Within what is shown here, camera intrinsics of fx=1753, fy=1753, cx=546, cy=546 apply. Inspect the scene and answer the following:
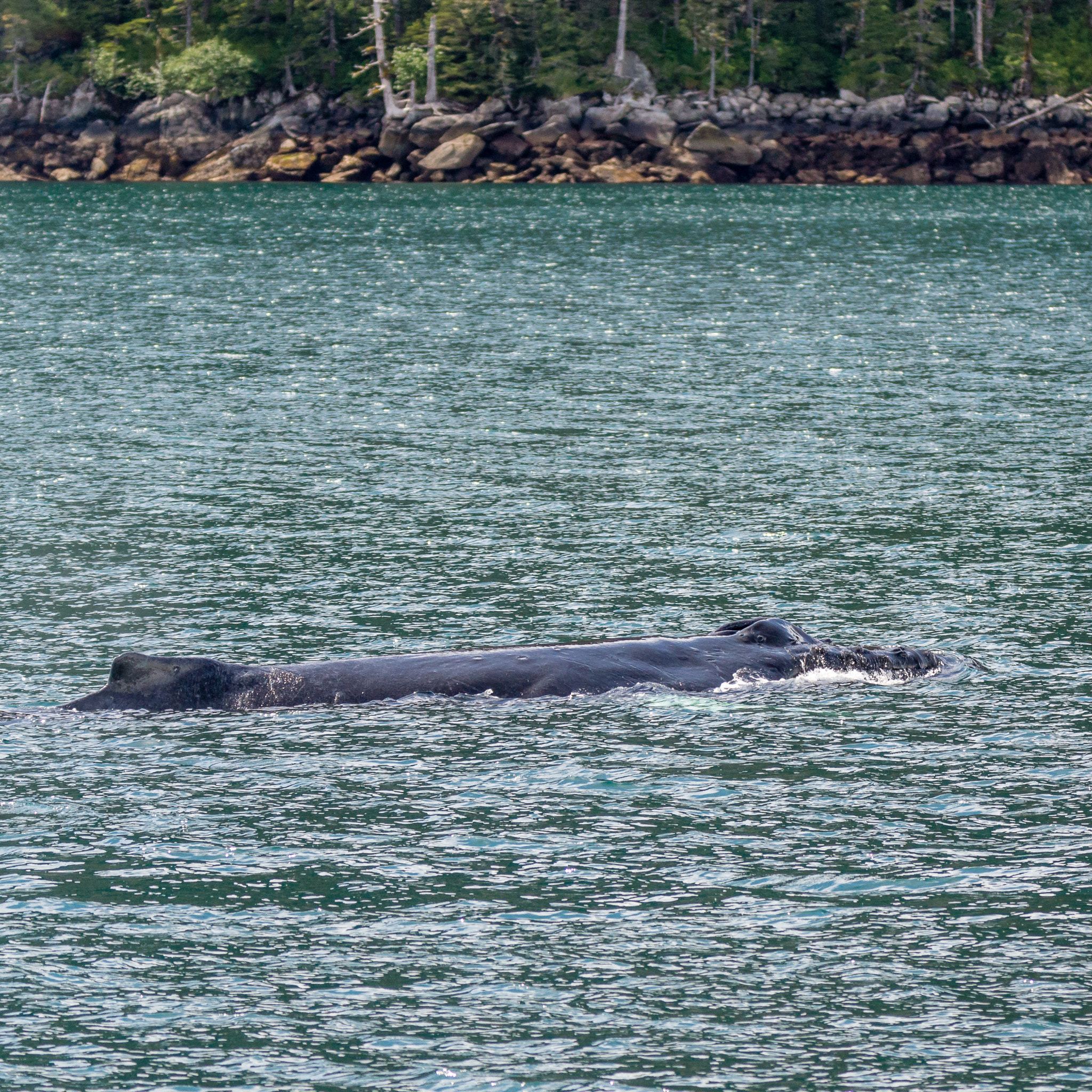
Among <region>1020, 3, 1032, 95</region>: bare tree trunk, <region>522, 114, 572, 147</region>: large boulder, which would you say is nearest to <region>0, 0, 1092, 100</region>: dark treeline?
<region>1020, 3, 1032, 95</region>: bare tree trunk

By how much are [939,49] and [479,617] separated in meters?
126

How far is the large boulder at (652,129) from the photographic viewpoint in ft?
411

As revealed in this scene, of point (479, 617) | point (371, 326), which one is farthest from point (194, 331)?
point (479, 617)

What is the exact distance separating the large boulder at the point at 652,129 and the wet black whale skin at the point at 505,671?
110182mm

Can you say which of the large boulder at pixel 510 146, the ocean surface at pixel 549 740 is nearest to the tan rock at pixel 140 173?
the large boulder at pixel 510 146

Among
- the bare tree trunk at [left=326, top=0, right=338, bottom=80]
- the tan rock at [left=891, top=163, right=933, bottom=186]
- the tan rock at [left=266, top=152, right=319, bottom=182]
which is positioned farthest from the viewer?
the bare tree trunk at [left=326, top=0, right=338, bottom=80]

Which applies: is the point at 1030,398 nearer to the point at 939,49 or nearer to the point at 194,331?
the point at 194,331

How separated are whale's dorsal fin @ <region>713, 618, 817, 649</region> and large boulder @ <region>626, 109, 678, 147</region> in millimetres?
109903

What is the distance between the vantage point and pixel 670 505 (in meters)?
28.1

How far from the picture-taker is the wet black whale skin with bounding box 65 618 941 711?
1792cm

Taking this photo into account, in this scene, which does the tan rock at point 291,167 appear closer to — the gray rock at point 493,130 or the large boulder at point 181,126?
the large boulder at point 181,126

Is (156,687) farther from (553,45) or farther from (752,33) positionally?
(752,33)

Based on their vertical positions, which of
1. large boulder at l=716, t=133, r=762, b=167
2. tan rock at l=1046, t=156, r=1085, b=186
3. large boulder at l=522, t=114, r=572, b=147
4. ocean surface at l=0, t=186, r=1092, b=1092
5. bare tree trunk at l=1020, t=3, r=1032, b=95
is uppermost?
bare tree trunk at l=1020, t=3, r=1032, b=95

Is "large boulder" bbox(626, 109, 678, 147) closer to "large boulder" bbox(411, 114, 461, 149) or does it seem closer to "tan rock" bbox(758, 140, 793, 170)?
"tan rock" bbox(758, 140, 793, 170)
